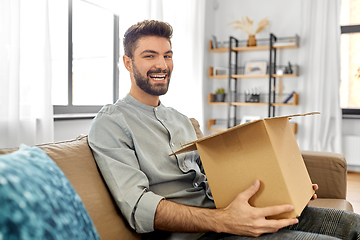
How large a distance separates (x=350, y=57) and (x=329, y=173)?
296 centimetres

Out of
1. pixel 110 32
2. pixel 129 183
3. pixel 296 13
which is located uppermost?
pixel 296 13

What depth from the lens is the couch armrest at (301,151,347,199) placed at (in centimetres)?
155

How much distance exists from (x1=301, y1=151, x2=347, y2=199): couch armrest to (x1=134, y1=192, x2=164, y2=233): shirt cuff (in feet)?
3.36

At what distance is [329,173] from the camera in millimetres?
1565

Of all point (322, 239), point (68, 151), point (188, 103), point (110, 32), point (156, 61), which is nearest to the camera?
point (322, 239)

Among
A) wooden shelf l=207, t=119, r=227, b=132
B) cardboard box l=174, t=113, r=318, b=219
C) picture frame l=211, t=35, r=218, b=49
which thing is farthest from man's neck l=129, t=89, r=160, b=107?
picture frame l=211, t=35, r=218, b=49

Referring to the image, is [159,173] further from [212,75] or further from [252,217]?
[212,75]

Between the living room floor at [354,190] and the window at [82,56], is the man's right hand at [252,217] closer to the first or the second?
the window at [82,56]

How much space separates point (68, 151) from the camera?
3.11 feet

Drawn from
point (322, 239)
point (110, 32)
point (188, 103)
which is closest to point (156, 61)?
point (322, 239)

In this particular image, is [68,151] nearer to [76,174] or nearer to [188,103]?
[76,174]

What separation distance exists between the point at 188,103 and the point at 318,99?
1601mm

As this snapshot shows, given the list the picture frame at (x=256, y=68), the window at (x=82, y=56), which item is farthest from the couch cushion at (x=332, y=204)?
the picture frame at (x=256, y=68)

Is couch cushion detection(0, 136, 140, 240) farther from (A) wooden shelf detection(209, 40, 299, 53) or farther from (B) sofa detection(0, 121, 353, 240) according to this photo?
(A) wooden shelf detection(209, 40, 299, 53)
